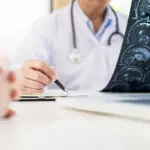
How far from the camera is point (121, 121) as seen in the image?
323mm

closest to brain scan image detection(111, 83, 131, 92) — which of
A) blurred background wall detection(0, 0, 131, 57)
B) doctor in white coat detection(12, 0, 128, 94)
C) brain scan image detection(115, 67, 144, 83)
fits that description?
brain scan image detection(115, 67, 144, 83)

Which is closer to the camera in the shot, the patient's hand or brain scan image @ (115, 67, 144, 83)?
the patient's hand

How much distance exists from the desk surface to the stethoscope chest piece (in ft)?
2.03

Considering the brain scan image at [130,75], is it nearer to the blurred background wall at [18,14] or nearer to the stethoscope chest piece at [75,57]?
the stethoscope chest piece at [75,57]

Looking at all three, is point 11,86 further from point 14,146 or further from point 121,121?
point 121,121

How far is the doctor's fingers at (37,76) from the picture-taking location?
27.3 inches

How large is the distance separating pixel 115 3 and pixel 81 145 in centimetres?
147

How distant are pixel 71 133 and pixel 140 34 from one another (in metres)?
0.32

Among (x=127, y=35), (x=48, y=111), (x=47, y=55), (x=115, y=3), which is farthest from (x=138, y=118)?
(x=115, y=3)

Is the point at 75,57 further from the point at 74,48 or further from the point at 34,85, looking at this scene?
the point at 34,85

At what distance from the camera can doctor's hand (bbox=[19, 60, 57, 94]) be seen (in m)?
0.67

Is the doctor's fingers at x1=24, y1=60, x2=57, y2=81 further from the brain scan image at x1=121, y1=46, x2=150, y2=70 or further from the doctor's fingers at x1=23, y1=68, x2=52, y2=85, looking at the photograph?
the brain scan image at x1=121, y1=46, x2=150, y2=70

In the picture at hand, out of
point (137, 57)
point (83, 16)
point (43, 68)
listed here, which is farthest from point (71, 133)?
point (83, 16)

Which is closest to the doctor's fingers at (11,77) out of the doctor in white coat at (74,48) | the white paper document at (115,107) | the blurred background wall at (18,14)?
the white paper document at (115,107)
